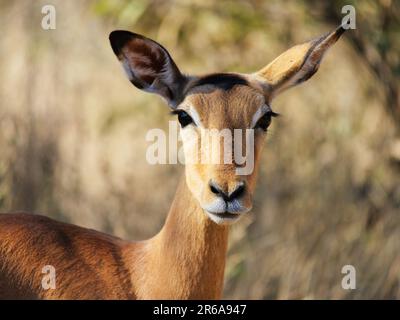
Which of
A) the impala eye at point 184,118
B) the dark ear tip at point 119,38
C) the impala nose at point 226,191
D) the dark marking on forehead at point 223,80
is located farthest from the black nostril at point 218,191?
the dark ear tip at point 119,38

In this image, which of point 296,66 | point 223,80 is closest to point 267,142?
point 296,66

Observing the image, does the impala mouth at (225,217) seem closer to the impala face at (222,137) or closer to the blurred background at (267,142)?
the impala face at (222,137)

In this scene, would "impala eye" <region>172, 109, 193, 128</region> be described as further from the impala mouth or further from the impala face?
the impala mouth

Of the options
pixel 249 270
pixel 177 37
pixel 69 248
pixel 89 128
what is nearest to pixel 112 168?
pixel 89 128

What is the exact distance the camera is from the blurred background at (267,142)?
9.64 meters

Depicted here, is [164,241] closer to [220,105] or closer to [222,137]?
[222,137]

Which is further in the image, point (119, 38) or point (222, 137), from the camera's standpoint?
point (119, 38)

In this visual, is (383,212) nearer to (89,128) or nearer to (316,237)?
(316,237)

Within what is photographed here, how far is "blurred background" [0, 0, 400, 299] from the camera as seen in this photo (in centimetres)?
964

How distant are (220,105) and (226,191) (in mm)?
638

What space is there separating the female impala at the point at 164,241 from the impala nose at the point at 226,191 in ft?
0.45

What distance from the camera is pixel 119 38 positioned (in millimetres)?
6281

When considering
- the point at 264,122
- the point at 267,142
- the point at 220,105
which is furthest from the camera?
the point at 267,142

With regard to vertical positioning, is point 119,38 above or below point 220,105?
above
